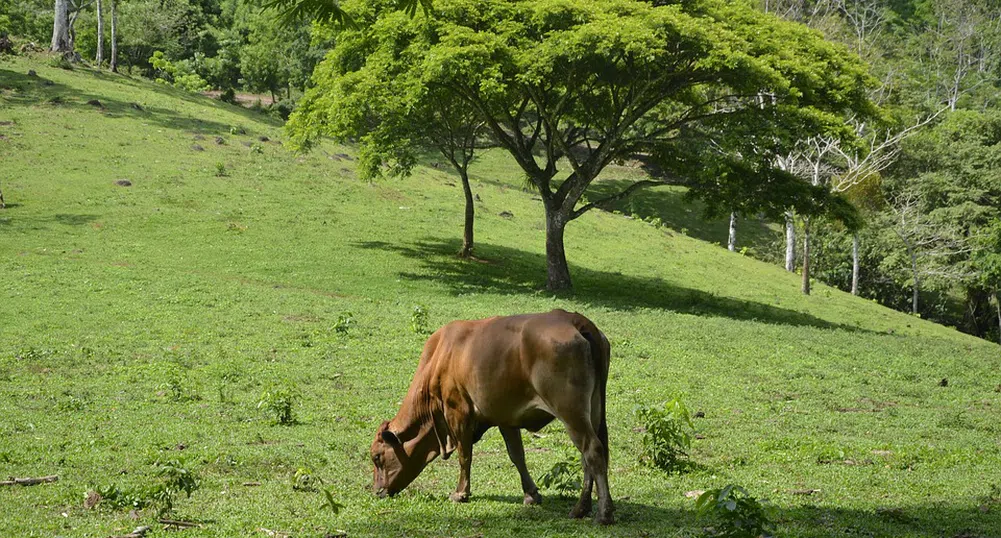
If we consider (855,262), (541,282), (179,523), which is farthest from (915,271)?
(179,523)

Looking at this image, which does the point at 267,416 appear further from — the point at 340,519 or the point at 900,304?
the point at 900,304

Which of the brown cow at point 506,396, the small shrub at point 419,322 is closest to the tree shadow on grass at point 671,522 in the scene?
the brown cow at point 506,396

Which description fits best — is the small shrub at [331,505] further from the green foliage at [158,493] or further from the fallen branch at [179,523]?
the green foliage at [158,493]

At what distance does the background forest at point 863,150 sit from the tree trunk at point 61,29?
0.13 meters

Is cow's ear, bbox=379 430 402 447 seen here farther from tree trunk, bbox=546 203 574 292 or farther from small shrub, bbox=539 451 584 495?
tree trunk, bbox=546 203 574 292

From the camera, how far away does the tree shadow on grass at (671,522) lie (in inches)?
328

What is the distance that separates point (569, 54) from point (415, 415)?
1886 centimetres

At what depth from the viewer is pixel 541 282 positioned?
32.3 metres

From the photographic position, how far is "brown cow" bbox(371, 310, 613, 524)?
8500mm

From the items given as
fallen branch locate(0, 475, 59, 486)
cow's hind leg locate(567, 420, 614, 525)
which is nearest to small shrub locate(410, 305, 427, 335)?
fallen branch locate(0, 475, 59, 486)

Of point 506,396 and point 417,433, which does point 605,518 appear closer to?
point 506,396

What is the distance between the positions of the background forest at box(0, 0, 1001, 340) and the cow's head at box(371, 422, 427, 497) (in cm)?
2271

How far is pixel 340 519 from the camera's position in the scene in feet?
29.1

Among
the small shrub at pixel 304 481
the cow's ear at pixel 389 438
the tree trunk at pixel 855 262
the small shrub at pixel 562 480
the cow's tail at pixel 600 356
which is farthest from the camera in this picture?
the tree trunk at pixel 855 262
